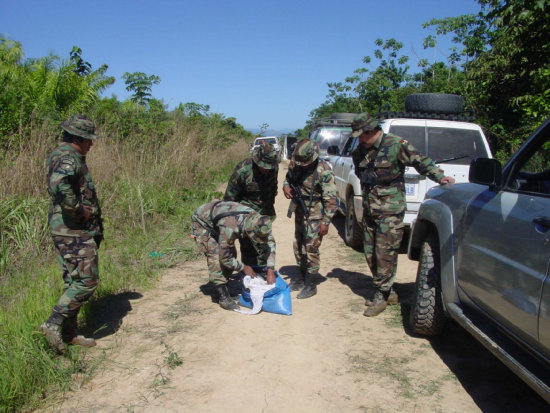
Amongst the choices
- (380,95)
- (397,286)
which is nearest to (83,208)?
(397,286)

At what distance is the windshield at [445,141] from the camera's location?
5.88 m

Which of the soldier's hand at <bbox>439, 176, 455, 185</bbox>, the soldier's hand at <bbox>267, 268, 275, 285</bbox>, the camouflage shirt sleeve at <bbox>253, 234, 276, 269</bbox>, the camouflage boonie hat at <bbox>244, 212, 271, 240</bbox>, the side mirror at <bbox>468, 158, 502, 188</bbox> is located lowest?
the soldier's hand at <bbox>267, 268, 275, 285</bbox>

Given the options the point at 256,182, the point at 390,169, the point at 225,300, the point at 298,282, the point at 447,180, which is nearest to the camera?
the point at 447,180

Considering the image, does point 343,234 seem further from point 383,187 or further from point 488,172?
point 488,172

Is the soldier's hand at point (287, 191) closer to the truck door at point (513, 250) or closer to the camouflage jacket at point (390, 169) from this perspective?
the camouflage jacket at point (390, 169)

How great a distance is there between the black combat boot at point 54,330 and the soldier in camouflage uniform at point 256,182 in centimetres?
200

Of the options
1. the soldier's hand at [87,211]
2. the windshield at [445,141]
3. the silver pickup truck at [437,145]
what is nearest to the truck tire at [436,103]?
the silver pickup truck at [437,145]

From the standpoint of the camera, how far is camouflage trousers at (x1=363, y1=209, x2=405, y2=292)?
175 inches

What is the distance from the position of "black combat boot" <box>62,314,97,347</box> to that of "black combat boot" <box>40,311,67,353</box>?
0.13 m

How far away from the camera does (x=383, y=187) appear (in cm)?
445

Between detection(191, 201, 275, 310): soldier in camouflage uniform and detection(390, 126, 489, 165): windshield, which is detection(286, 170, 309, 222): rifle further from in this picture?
detection(390, 126, 489, 165): windshield

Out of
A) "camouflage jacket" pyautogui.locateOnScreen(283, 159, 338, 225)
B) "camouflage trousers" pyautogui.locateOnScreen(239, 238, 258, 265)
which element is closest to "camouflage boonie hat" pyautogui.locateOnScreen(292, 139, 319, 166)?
"camouflage jacket" pyautogui.locateOnScreen(283, 159, 338, 225)

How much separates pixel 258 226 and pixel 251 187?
65cm

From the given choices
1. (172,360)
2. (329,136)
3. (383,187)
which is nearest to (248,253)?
(383,187)
